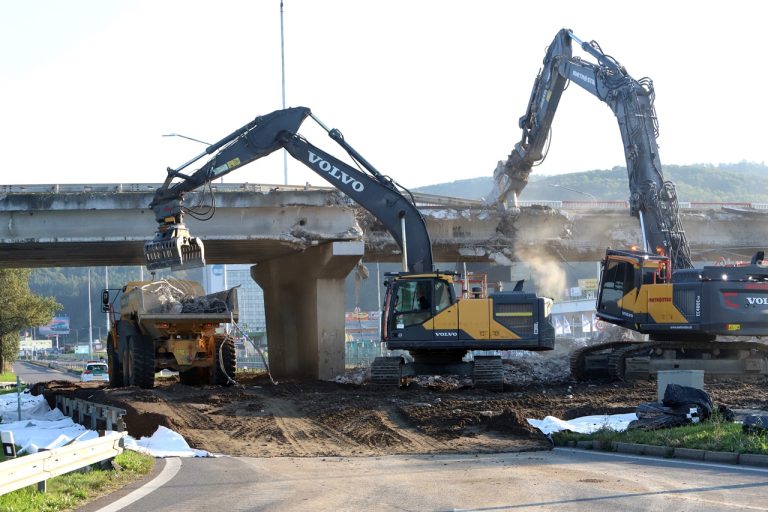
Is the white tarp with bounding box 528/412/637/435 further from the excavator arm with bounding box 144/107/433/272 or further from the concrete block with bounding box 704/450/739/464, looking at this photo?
the excavator arm with bounding box 144/107/433/272

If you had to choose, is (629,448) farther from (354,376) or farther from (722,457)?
(354,376)

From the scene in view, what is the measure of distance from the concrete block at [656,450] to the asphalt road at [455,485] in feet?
0.99

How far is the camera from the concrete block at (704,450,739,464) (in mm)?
13377

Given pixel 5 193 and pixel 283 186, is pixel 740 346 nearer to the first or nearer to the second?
pixel 283 186

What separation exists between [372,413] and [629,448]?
5.92m

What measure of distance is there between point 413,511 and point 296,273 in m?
30.0

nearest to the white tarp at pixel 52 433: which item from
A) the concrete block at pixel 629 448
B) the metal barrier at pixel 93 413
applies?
the metal barrier at pixel 93 413

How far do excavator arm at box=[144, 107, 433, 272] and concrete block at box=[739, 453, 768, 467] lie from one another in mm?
14250

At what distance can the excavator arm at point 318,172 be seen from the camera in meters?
27.3

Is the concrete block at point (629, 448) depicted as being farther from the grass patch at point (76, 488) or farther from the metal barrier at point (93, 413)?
the metal barrier at point (93, 413)

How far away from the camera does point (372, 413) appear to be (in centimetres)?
1973

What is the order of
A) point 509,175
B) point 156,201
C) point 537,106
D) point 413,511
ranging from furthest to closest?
point 509,175, point 537,106, point 156,201, point 413,511

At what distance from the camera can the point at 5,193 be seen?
3406 centimetres

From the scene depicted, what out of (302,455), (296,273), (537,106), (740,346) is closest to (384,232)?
(296,273)
